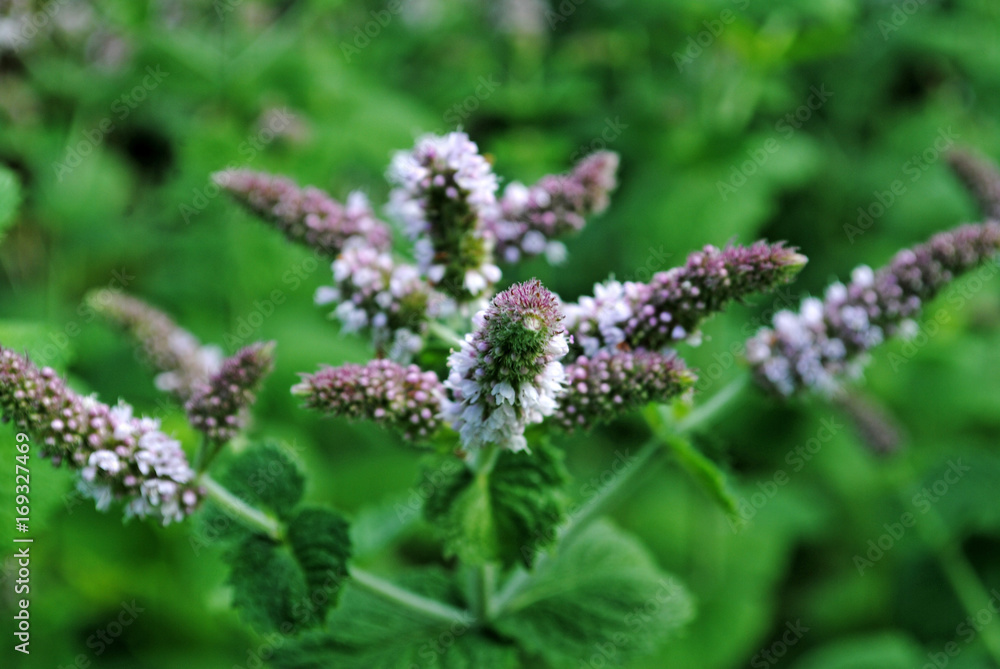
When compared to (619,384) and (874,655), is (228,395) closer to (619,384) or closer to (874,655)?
(619,384)

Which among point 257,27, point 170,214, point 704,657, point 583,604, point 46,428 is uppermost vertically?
point 257,27

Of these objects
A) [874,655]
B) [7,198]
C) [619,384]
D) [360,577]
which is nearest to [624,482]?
[619,384]

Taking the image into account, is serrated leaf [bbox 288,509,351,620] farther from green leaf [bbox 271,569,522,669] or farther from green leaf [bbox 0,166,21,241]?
green leaf [bbox 0,166,21,241]

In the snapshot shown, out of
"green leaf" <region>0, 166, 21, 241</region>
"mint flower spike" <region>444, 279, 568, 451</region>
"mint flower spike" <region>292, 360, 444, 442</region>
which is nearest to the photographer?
"mint flower spike" <region>444, 279, 568, 451</region>

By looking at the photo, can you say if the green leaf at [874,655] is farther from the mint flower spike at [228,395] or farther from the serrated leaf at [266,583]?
the mint flower spike at [228,395]

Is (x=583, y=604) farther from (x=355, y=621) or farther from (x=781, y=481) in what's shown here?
(x=781, y=481)

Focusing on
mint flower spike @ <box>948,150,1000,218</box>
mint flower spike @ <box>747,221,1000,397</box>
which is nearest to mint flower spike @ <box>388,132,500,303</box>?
mint flower spike @ <box>747,221,1000,397</box>

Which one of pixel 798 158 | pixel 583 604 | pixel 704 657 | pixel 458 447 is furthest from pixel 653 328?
pixel 798 158
